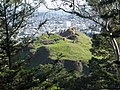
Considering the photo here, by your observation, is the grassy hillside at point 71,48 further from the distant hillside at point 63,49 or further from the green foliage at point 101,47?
the green foliage at point 101,47

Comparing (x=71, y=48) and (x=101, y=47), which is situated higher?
(x=101, y=47)

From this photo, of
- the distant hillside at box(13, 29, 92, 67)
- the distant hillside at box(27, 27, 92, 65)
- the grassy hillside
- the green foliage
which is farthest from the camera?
the grassy hillside

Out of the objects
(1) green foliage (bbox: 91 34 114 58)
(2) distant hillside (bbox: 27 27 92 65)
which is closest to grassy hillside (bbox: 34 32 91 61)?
(2) distant hillside (bbox: 27 27 92 65)

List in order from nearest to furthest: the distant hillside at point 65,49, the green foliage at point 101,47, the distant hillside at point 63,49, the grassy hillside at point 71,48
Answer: the green foliage at point 101,47 → the distant hillside at point 65,49 → the distant hillside at point 63,49 → the grassy hillside at point 71,48

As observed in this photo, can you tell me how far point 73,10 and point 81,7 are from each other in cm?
47

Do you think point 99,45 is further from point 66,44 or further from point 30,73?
point 66,44

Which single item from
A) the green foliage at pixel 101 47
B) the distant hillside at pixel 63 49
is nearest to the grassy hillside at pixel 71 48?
the distant hillside at pixel 63 49

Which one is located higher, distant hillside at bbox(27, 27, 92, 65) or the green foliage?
the green foliage

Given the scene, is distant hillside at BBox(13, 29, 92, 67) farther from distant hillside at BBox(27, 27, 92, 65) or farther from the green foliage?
the green foliage

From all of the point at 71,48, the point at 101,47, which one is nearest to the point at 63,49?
the point at 71,48

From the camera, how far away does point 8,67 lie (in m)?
15.2

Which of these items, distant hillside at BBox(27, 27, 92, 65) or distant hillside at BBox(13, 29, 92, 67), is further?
distant hillside at BBox(27, 27, 92, 65)

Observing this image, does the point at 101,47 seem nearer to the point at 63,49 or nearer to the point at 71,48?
the point at 63,49

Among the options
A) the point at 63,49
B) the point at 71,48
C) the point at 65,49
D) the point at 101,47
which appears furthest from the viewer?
the point at 71,48
